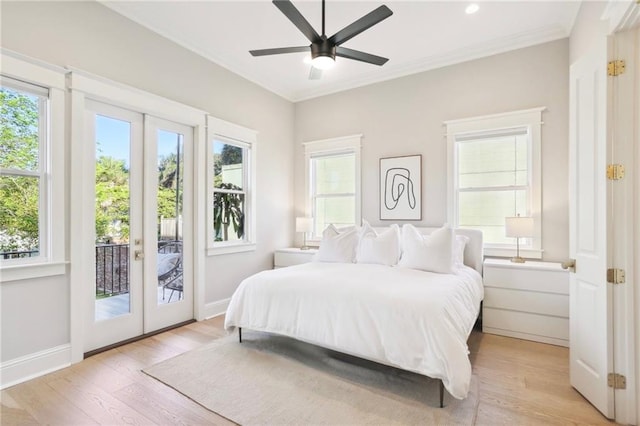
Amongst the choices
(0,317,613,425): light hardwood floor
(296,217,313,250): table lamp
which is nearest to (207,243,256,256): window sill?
(296,217,313,250): table lamp

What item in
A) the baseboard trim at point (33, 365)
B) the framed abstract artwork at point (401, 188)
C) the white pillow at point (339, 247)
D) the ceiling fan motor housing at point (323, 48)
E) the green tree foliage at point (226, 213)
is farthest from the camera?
the framed abstract artwork at point (401, 188)

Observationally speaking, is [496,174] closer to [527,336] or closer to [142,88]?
[527,336]

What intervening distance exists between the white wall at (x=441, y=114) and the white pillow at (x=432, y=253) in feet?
3.15

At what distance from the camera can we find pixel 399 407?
203 centimetres

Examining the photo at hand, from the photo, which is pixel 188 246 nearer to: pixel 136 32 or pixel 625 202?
pixel 136 32

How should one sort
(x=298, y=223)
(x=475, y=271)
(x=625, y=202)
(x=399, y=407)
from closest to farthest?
1. (x=625, y=202)
2. (x=399, y=407)
3. (x=475, y=271)
4. (x=298, y=223)

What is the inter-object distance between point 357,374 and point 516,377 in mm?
1254

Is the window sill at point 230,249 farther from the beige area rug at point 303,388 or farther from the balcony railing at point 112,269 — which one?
the beige area rug at point 303,388

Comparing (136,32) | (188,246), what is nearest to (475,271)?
(188,246)

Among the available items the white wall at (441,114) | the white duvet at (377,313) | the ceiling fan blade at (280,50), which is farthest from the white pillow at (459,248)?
the ceiling fan blade at (280,50)

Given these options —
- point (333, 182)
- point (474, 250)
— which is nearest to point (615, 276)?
point (474, 250)

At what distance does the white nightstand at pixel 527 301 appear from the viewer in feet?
10.1

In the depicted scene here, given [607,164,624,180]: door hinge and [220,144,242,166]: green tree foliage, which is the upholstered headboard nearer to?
[607,164,624,180]: door hinge

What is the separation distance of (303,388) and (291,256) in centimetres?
260
